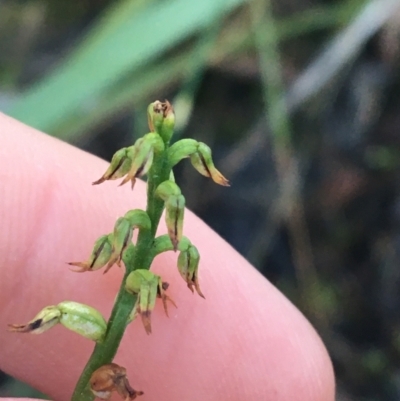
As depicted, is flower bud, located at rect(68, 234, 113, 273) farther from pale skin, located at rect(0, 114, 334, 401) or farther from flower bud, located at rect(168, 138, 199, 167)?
pale skin, located at rect(0, 114, 334, 401)

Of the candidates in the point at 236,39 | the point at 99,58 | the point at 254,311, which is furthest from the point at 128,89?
the point at 254,311

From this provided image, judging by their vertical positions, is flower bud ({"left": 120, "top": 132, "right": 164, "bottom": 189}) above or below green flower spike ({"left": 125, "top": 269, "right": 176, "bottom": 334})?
above

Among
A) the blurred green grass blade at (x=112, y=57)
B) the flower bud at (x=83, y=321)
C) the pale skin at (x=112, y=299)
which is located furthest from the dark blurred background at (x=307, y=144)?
the flower bud at (x=83, y=321)

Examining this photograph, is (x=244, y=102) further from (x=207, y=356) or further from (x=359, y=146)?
(x=207, y=356)

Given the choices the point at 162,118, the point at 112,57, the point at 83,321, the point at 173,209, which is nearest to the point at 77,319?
the point at 83,321

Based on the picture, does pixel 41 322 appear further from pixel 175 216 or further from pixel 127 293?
pixel 175 216

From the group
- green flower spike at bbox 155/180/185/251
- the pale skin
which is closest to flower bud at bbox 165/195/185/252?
green flower spike at bbox 155/180/185/251
